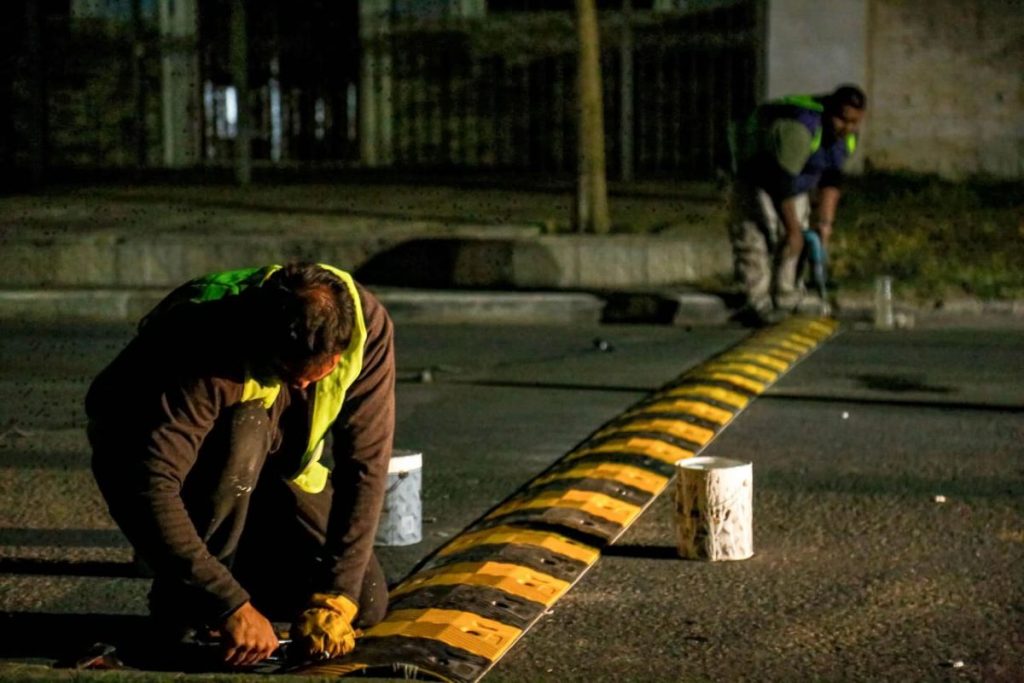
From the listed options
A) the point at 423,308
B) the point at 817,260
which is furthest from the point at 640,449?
the point at 423,308

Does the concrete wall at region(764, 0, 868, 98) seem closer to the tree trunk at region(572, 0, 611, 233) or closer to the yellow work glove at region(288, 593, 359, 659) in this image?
the tree trunk at region(572, 0, 611, 233)

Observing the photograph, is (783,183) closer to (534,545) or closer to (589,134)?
(589,134)

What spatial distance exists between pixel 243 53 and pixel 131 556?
10504mm

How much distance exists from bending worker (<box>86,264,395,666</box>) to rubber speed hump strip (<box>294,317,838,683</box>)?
213 mm

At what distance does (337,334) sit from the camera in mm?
3785

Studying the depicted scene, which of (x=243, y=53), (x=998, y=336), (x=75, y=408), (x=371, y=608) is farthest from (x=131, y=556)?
(x=243, y=53)

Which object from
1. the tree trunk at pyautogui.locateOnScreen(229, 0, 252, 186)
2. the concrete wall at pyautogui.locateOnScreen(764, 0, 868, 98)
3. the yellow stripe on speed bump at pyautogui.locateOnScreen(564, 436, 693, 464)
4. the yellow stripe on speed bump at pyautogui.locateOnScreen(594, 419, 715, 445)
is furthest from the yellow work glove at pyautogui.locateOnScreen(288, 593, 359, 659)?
the concrete wall at pyautogui.locateOnScreen(764, 0, 868, 98)

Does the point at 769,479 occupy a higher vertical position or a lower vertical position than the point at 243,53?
lower

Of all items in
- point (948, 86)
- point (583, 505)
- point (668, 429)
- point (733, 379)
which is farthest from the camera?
point (948, 86)

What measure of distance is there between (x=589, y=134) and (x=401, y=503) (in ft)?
24.7

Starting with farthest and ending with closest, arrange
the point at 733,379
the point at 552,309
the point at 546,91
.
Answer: the point at 546,91
the point at 552,309
the point at 733,379

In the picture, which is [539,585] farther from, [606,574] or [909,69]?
[909,69]

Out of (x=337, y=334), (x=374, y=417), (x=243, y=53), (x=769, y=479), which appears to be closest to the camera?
(x=337, y=334)

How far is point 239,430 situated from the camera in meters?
4.20
